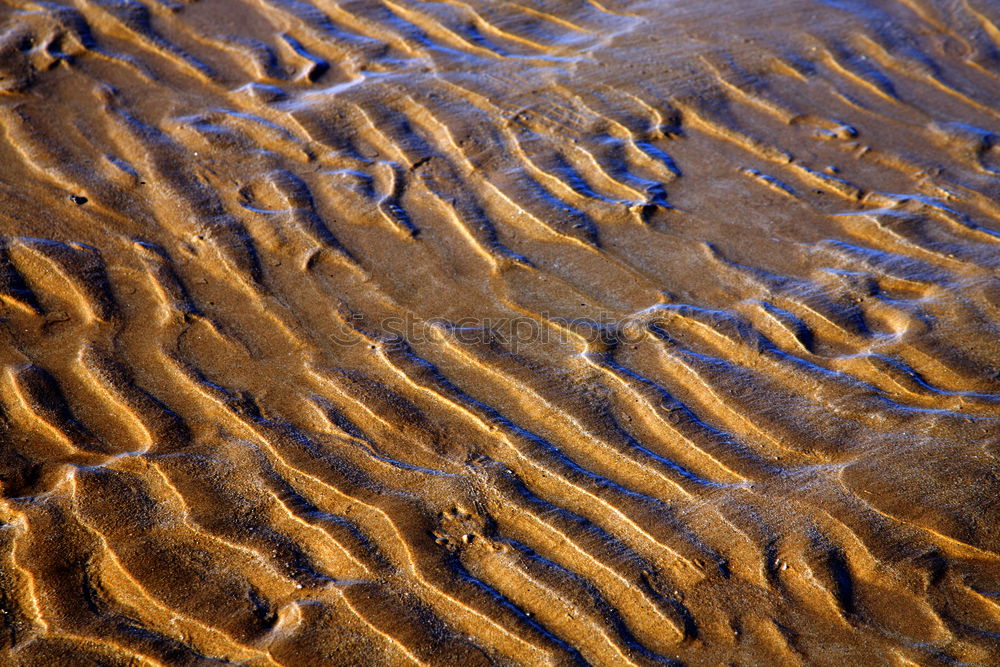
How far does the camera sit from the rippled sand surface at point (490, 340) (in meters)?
2.02

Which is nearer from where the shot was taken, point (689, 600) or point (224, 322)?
point (689, 600)

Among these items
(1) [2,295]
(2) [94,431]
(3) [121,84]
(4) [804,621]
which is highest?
(3) [121,84]

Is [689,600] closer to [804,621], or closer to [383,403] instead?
[804,621]

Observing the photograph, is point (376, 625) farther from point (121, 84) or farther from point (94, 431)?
point (121, 84)

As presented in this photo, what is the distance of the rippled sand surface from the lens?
6.62 ft

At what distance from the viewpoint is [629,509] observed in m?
2.25

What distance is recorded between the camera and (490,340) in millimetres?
2832

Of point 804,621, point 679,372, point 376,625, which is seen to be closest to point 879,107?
point 679,372

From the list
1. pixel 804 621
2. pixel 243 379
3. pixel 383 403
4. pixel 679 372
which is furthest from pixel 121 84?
pixel 804 621

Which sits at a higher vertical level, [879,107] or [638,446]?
[879,107]

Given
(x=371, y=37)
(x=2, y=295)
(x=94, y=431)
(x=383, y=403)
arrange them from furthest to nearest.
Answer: (x=371, y=37) → (x=2, y=295) → (x=383, y=403) → (x=94, y=431)

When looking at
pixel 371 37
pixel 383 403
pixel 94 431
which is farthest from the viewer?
pixel 371 37

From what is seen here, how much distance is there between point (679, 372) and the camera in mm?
2701

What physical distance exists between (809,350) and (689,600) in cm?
115
